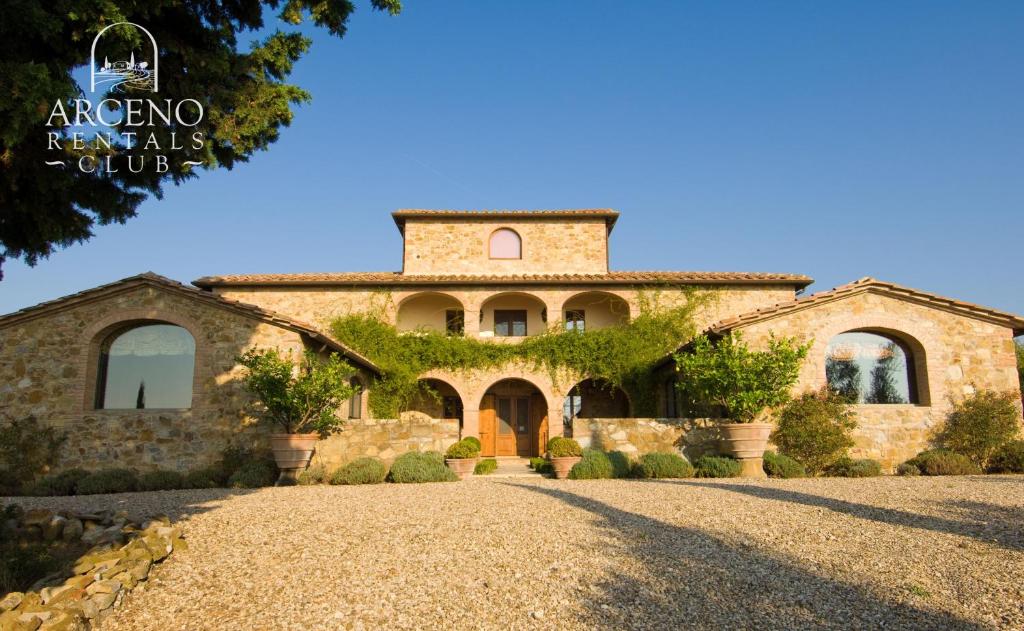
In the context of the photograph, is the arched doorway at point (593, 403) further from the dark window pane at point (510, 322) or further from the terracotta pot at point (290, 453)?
the terracotta pot at point (290, 453)

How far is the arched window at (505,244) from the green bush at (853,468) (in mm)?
11451

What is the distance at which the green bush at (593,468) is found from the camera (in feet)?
37.7

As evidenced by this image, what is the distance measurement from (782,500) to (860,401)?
21.8ft

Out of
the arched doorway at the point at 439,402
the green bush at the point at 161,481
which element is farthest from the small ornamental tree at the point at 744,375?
the green bush at the point at 161,481

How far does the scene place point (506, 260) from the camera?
20188 mm

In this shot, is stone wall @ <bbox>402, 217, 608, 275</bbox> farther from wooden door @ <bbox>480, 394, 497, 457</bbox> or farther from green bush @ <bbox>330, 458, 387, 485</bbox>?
green bush @ <bbox>330, 458, 387, 485</bbox>

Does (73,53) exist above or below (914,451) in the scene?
above

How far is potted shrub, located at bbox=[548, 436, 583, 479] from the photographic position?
12.1 m

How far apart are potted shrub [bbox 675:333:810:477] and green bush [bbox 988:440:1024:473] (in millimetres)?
4137

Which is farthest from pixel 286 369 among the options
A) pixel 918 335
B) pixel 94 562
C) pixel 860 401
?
pixel 918 335

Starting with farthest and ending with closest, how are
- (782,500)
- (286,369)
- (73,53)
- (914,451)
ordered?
1. (914,451)
2. (286,369)
3. (782,500)
4. (73,53)

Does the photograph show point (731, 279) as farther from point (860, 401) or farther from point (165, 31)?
point (165, 31)

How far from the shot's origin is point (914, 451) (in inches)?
488

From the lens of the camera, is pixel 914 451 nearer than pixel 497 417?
Yes
